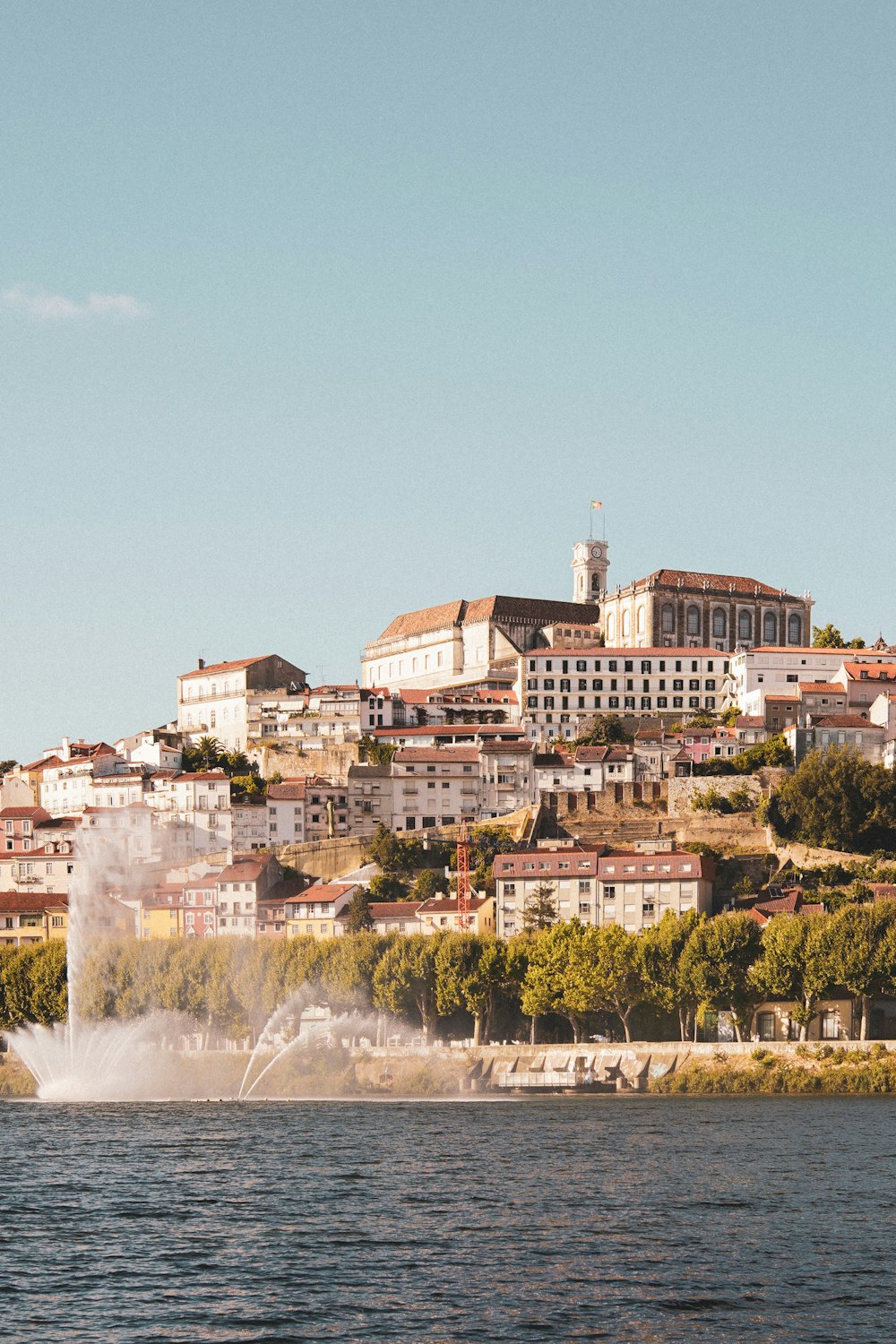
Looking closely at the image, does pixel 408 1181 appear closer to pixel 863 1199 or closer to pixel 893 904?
pixel 863 1199

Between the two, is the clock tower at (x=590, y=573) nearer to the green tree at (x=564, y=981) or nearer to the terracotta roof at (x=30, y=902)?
the terracotta roof at (x=30, y=902)

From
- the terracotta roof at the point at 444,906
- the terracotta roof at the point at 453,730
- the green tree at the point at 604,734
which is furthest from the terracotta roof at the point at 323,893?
the green tree at the point at 604,734

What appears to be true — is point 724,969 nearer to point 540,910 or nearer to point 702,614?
point 540,910

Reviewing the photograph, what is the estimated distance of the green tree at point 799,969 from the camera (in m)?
83.8

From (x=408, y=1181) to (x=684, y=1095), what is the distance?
27.3m

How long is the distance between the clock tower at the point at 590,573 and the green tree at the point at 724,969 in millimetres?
93436

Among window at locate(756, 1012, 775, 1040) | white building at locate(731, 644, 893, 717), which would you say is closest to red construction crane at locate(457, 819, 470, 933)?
window at locate(756, 1012, 775, 1040)

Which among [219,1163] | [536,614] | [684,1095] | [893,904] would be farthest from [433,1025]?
[536,614]

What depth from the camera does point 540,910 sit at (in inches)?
4016

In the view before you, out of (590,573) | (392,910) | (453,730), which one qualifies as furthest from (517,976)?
(590,573)

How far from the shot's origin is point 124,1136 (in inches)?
2817

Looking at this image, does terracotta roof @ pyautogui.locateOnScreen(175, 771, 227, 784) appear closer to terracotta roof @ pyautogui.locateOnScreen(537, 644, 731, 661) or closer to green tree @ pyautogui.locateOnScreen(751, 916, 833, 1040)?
terracotta roof @ pyautogui.locateOnScreen(537, 644, 731, 661)

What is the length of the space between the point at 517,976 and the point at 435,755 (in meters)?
40.0

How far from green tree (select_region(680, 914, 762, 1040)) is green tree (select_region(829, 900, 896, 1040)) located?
13.3 ft
